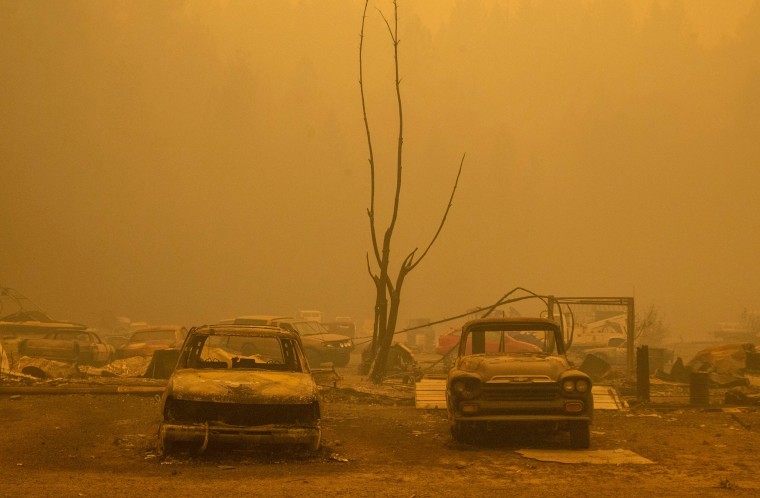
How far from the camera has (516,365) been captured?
473 inches

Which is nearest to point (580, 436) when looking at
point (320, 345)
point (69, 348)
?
point (69, 348)

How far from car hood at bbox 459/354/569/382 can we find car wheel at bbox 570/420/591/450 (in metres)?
0.65

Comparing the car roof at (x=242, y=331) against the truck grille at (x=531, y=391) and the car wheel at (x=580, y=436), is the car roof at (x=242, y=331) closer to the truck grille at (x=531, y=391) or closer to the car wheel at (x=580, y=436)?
the truck grille at (x=531, y=391)

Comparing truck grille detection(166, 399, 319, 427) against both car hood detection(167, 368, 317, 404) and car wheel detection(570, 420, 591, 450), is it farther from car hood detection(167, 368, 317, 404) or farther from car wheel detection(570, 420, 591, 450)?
car wheel detection(570, 420, 591, 450)

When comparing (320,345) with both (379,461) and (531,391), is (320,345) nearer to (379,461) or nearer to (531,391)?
(531,391)

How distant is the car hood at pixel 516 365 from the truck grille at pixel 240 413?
2460mm

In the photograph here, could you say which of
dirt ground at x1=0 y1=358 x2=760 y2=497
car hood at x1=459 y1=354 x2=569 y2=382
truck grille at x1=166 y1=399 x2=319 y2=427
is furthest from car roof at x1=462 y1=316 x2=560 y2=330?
truck grille at x1=166 y1=399 x2=319 y2=427

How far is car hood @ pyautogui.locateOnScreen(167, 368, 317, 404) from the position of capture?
10.5m

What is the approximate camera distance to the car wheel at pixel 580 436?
11.7 metres

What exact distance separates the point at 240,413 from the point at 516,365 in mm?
3590

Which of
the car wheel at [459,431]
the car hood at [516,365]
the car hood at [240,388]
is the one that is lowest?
the car wheel at [459,431]

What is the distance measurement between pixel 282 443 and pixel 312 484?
4.05 feet

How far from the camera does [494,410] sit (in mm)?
11703

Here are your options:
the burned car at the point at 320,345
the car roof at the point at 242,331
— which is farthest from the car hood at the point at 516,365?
the burned car at the point at 320,345
